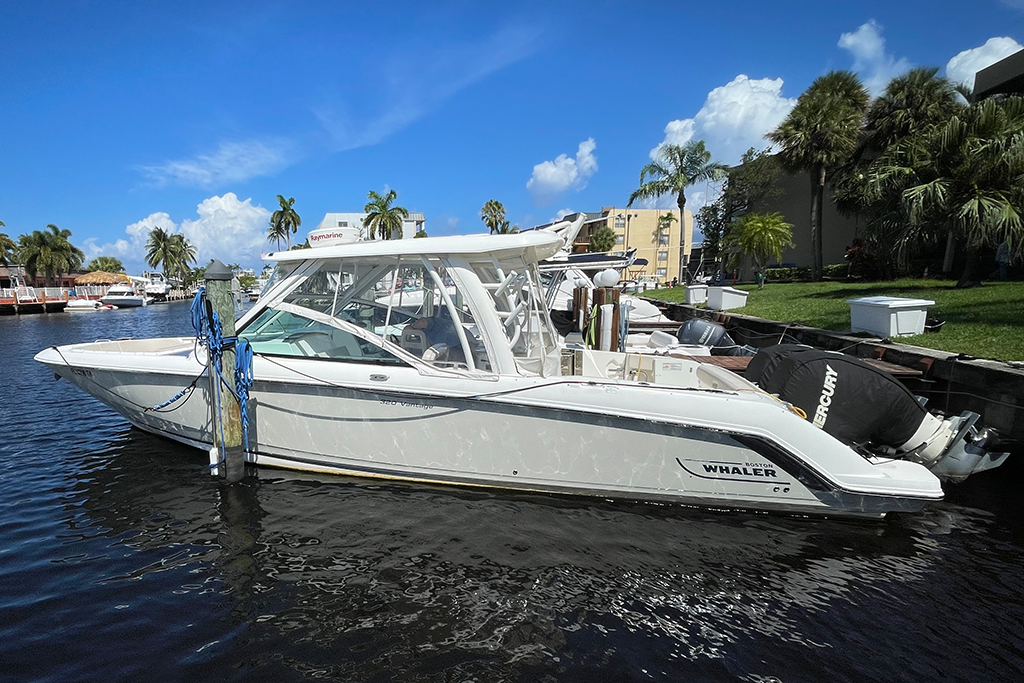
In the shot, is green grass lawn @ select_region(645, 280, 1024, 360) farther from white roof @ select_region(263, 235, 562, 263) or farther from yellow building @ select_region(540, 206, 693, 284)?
yellow building @ select_region(540, 206, 693, 284)

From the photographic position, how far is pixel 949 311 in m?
10.1

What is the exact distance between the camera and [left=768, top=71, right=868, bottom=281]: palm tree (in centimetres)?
2402

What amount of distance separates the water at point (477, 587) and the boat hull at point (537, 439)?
254mm

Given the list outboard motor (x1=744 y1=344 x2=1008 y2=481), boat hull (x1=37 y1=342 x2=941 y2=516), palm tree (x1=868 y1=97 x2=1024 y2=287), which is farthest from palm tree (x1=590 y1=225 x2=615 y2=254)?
boat hull (x1=37 y1=342 x2=941 y2=516)

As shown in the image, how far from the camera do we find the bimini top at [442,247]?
4.91 m

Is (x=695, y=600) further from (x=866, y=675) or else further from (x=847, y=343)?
(x=847, y=343)

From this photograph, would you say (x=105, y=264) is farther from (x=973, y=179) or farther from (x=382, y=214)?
(x=973, y=179)

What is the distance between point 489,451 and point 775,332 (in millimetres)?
8898

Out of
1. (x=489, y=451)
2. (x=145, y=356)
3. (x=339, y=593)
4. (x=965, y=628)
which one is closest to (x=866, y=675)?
(x=965, y=628)

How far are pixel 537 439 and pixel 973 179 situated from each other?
13.2 metres

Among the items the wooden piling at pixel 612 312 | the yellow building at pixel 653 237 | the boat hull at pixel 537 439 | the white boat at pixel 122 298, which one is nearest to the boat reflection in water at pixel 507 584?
the boat hull at pixel 537 439

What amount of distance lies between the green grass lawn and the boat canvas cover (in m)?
3.04

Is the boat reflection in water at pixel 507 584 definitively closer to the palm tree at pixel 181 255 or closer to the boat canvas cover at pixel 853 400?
the boat canvas cover at pixel 853 400

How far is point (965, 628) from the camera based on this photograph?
11.4ft
